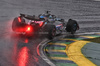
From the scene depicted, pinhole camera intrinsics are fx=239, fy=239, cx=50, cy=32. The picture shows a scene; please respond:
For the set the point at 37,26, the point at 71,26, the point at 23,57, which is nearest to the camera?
the point at 23,57

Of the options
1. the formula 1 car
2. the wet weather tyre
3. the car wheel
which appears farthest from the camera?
the wet weather tyre

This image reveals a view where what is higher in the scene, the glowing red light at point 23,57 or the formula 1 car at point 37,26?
the formula 1 car at point 37,26

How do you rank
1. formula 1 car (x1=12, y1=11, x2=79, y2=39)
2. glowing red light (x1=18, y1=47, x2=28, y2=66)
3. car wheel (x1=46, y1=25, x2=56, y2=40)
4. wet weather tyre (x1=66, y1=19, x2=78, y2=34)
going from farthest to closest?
wet weather tyre (x1=66, y1=19, x2=78, y2=34)
car wheel (x1=46, y1=25, x2=56, y2=40)
formula 1 car (x1=12, y1=11, x2=79, y2=39)
glowing red light (x1=18, y1=47, x2=28, y2=66)

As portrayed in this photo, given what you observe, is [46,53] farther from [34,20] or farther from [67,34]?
[67,34]

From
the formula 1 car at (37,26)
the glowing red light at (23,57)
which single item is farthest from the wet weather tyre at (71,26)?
the glowing red light at (23,57)

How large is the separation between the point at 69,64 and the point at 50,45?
3.32m

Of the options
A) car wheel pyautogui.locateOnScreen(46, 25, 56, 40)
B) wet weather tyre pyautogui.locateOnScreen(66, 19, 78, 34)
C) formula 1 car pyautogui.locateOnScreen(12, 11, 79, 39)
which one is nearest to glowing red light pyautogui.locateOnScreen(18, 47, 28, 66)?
formula 1 car pyautogui.locateOnScreen(12, 11, 79, 39)

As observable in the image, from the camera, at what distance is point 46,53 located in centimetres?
1119

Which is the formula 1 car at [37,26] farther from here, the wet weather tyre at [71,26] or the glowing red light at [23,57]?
the glowing red light at [23,57]

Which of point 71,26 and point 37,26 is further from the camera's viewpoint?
point 71,26

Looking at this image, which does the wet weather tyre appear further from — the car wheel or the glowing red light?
the glowing red light

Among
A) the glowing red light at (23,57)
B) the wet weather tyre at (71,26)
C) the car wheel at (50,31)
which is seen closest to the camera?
the glowing red light at (23,57)

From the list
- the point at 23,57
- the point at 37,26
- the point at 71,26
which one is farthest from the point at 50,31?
the point at 23,57

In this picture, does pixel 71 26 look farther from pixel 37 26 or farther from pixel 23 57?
pixel 23 57
